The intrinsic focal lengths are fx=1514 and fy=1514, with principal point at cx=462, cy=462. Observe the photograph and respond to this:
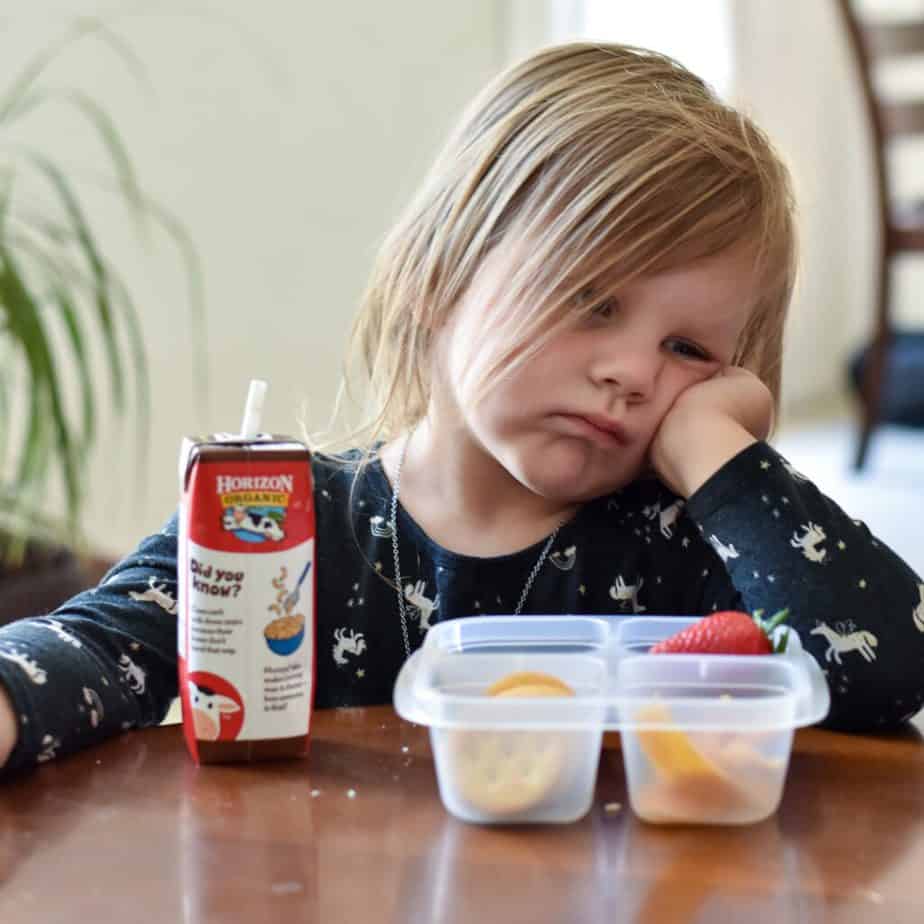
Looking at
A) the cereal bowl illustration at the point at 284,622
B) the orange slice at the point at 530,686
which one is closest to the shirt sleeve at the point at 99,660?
the cereal bowl illustration at the point at 284,622

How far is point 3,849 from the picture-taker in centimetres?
68

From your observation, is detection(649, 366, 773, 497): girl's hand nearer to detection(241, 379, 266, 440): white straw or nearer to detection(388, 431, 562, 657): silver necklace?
detection(388, 431, 562, 657): silver necklace

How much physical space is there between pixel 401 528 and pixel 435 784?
15.8 inches

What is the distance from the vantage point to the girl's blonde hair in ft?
3.19

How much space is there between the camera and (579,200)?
98 centimetres

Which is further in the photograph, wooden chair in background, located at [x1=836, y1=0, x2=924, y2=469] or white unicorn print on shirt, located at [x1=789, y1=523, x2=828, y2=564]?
wooden chair in background, located at [x1=836, y1=0, x2=924, y2=469]

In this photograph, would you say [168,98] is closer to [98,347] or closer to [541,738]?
[98,347]

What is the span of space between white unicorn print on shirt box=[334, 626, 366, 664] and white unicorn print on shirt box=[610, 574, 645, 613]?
0.19 m

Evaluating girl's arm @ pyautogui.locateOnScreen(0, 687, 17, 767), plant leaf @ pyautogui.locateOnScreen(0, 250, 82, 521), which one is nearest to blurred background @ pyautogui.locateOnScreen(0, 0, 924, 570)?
plant leaf @ pyautogui.locateOnScreen(0, 250, 82, 521)

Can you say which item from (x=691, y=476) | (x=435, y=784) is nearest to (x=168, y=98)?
(x=691, y=476)

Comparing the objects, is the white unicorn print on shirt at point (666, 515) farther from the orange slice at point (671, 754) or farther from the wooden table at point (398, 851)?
the orange slice at point (671, 754)

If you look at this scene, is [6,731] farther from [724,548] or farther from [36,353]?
[36,353]

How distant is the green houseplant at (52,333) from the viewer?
5.94ft

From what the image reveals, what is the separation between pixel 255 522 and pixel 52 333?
1880 millimetres
